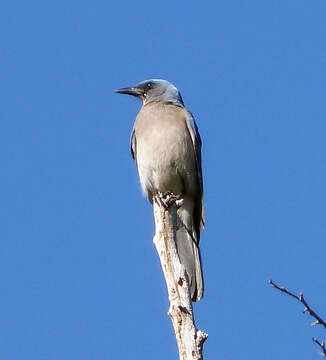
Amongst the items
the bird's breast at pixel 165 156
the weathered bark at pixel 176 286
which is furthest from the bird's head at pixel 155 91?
the weathered bark at pixel 176 286

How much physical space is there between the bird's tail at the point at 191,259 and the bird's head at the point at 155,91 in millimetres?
1885

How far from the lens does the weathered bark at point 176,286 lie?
223 inches

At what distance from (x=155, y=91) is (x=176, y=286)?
15.9 feet

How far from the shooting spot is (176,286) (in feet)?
20.6

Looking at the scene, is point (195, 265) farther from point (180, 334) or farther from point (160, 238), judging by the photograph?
point (180, 334)

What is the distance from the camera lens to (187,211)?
9.70 metres

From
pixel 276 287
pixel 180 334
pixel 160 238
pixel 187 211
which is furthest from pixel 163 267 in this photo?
pixel 187 211

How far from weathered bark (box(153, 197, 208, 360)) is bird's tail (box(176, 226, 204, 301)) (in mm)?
993

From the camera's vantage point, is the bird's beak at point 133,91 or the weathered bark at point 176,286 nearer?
the weathered bark at point 176,286

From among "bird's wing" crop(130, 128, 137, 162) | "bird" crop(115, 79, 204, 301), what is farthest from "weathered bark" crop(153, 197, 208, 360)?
"bird's wing" crop(130, 128, 137, 162)

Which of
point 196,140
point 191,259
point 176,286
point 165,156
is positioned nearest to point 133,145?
point 165,156

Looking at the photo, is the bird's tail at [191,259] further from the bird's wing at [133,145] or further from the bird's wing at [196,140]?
the bird's wing at [133,145]

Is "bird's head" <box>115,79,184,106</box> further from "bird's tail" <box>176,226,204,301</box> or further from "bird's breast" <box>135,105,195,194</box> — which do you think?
"bird's tail" <box>176,226,204,301</box>

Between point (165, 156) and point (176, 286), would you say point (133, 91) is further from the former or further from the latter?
point (176, 286)
